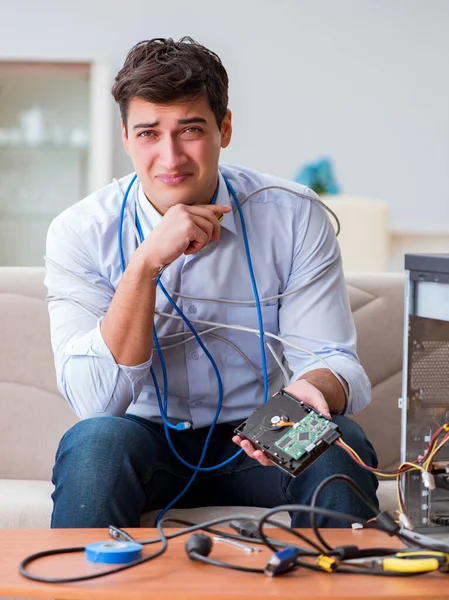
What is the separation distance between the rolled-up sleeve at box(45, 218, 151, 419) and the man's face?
0.63 feet

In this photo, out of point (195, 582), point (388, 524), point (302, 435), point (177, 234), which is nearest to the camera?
point (195, 582)

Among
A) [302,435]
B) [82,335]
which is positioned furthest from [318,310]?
[302,435]

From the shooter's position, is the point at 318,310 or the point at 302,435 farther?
the point at 318,310

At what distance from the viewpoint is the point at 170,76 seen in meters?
1.47

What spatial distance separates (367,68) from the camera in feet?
14.7

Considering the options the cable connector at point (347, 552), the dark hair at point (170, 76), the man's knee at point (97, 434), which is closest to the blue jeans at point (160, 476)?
the man's knee at point (97, 434)

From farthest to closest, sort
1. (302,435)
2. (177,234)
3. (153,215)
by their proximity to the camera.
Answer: (153,215), (177,234), (302,435)

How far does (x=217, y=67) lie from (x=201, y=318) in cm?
46

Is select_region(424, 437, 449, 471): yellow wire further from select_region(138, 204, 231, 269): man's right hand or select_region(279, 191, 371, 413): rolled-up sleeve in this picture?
select_region(138, 204, 231, 269): man's right hand

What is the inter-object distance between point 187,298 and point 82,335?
21 centimetres

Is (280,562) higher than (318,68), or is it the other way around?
(318,68)

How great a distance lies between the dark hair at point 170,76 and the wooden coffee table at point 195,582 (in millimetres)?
830

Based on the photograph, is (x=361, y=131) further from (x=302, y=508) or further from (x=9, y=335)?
(x=302, y=508)

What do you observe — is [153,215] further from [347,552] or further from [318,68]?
[318,68]
